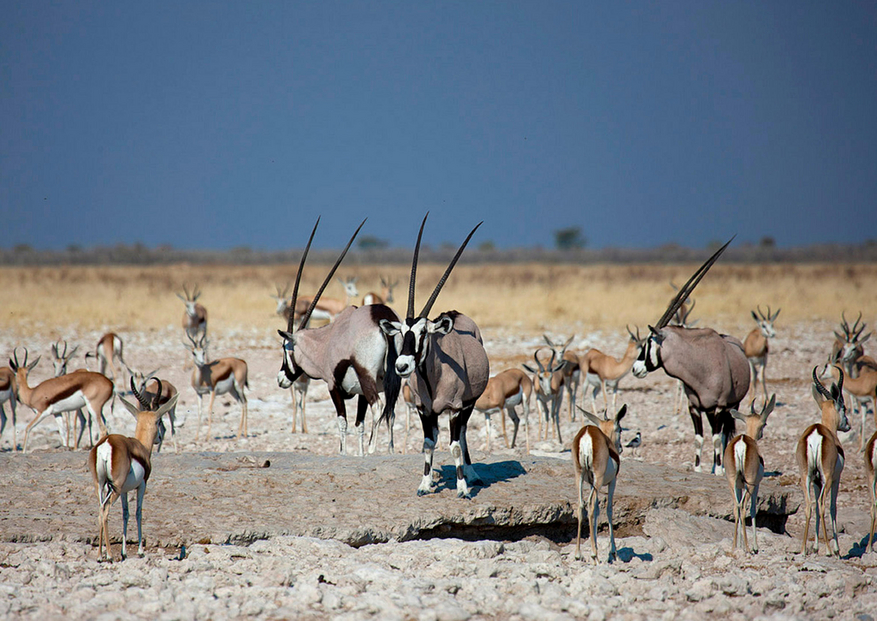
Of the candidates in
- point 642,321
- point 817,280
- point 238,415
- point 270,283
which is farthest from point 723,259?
point 238,415

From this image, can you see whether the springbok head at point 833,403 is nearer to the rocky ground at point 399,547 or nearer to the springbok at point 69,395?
the rocky ground at point 399,547

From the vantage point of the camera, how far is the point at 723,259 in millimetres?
72688

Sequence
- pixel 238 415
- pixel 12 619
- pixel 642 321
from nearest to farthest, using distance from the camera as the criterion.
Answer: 1. pixel 12 619
2. pixel 238 415
3. pixel 642 321

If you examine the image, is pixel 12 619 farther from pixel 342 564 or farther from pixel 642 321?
pixel 642 321

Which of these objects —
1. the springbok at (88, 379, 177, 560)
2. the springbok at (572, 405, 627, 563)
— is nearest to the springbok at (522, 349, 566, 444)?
the springbok at (572, 405, 627, 563)

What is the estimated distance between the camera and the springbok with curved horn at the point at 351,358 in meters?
9.36

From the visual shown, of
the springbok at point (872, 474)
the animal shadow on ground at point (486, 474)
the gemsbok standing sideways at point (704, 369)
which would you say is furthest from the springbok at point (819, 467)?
the animal shadow on ground at point (486, 474)

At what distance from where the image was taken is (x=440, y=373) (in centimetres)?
770

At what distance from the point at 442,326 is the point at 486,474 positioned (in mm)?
1799

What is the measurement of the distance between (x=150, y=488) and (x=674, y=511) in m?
4.76

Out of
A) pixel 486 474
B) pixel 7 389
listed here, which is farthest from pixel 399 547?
pixel 7 389

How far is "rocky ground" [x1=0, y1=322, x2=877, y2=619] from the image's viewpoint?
5.24 meters

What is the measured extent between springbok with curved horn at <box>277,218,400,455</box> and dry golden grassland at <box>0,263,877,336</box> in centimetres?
1277

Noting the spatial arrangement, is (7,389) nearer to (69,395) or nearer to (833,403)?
(69,395)
